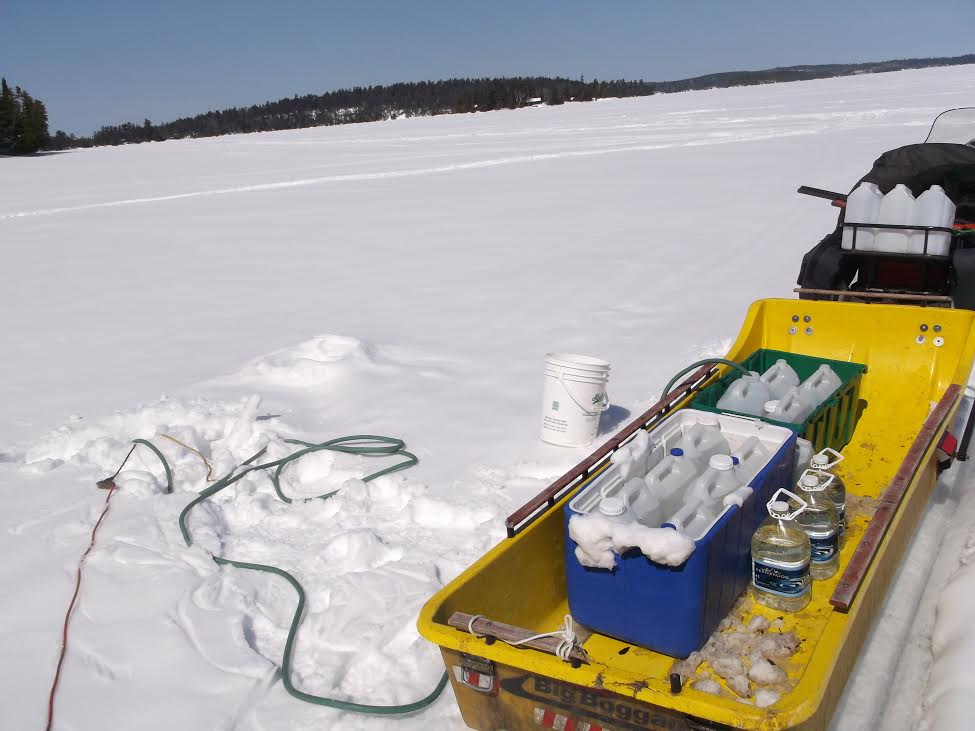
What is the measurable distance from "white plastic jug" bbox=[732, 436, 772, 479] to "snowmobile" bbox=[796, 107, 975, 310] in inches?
58.5

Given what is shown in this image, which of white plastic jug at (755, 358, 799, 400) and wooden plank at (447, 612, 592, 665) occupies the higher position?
white plastic jug at (755, 358, 799, 400)

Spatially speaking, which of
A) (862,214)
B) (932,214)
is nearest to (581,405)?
(862,214)

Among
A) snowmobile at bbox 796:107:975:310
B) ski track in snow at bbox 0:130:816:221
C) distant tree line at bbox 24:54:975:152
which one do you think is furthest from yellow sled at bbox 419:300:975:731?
distant tree line at bbox 24:54:975:152

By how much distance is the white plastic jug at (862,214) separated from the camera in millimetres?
4074

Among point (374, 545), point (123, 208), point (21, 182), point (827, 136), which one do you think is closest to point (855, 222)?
point (374, 545)

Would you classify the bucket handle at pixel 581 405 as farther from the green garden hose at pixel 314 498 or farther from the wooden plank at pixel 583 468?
the green garden hose at pixel 314 498

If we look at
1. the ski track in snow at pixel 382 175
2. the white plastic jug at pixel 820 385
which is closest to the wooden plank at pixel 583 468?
the white plastic jug at pixel 820 385

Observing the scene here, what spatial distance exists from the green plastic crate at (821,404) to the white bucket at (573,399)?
1.76 ft

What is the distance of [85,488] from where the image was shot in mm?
3578

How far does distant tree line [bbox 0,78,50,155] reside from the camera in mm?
→ 45688

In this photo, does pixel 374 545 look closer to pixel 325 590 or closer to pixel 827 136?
pixel 325 590

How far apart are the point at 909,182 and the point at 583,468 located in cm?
306

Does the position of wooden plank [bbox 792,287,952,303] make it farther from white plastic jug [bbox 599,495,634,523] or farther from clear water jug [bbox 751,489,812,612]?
white plastic jug [bbox 599,495,634,523]

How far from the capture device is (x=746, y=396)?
337 centimetres
